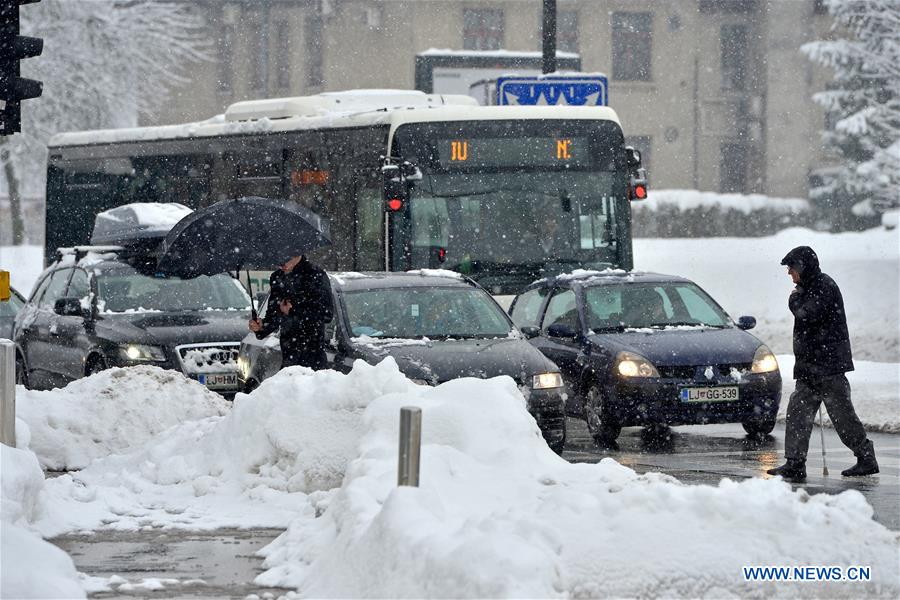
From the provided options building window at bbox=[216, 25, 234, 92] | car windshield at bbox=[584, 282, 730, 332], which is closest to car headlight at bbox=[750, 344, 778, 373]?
car windshield at bbox=[584, 282, 730, 332]

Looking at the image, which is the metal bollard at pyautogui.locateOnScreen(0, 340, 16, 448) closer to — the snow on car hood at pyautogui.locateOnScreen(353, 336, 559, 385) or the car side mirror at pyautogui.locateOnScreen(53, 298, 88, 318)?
the snow on car hood at pyautogui.locateOnScreen(353, 336, 559, 385)

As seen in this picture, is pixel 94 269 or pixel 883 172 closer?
pixel 94 269

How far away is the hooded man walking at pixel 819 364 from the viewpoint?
12961 mm

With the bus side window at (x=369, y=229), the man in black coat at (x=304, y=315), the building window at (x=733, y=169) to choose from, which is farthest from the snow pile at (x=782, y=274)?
the man in black coat at (x=304, y=315)

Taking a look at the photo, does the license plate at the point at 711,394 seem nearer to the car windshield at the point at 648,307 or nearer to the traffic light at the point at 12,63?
the car windshield at the point at 648,307

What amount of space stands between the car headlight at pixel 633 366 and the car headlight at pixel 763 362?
0.95 m

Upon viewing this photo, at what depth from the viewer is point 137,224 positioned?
2038cm

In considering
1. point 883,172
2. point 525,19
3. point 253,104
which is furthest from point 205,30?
point 253,104

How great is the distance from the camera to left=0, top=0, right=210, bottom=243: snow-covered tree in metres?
40.5

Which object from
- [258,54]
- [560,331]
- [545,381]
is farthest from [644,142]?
[545,381]

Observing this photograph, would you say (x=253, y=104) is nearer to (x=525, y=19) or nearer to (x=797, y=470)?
(x=797, y=470)

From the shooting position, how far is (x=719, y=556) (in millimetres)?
7926

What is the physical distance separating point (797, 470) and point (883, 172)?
110 feet

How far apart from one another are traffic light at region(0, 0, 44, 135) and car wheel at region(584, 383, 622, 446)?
5.63m
